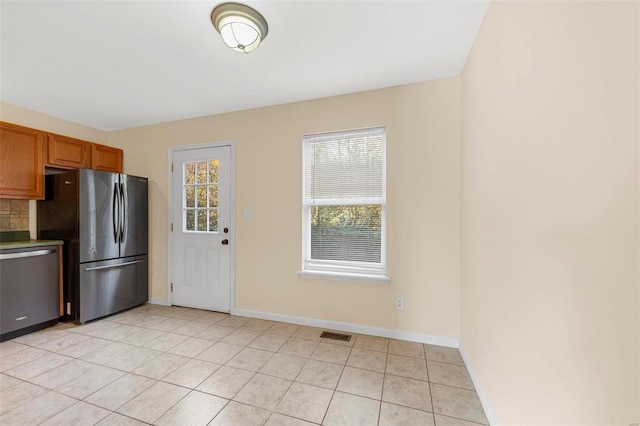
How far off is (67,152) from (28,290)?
5.50ft

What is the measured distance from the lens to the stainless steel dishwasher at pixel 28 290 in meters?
2.50

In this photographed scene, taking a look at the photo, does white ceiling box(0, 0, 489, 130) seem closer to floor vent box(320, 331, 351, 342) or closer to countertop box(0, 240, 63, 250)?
countertop box(0, 240, 63, 250)

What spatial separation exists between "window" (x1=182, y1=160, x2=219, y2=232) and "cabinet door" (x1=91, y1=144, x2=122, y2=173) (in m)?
1.16

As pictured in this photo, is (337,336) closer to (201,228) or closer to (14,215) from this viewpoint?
(201,228)

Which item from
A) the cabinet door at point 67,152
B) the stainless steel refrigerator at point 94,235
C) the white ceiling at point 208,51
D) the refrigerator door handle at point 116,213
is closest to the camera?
the white ceiling at point 208,51

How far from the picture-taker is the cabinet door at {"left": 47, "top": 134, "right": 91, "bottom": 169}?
309cm

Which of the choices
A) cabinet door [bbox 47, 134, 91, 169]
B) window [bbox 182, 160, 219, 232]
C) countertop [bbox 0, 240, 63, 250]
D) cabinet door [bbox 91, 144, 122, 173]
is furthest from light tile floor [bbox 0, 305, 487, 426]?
cabinet door [bbox 91, 144, 122, 173]

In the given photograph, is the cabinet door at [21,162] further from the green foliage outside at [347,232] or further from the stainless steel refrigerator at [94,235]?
the green foliage outside at [347,232]

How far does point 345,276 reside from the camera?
2703mm

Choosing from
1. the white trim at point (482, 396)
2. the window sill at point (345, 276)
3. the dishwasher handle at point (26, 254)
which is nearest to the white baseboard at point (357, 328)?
the white trim at point (482, 396)

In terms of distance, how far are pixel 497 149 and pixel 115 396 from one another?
9.54 ft

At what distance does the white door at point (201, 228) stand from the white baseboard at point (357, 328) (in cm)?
51

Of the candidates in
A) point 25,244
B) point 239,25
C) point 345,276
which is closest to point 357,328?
point 345,276

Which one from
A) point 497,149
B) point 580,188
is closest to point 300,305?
point 497,149
